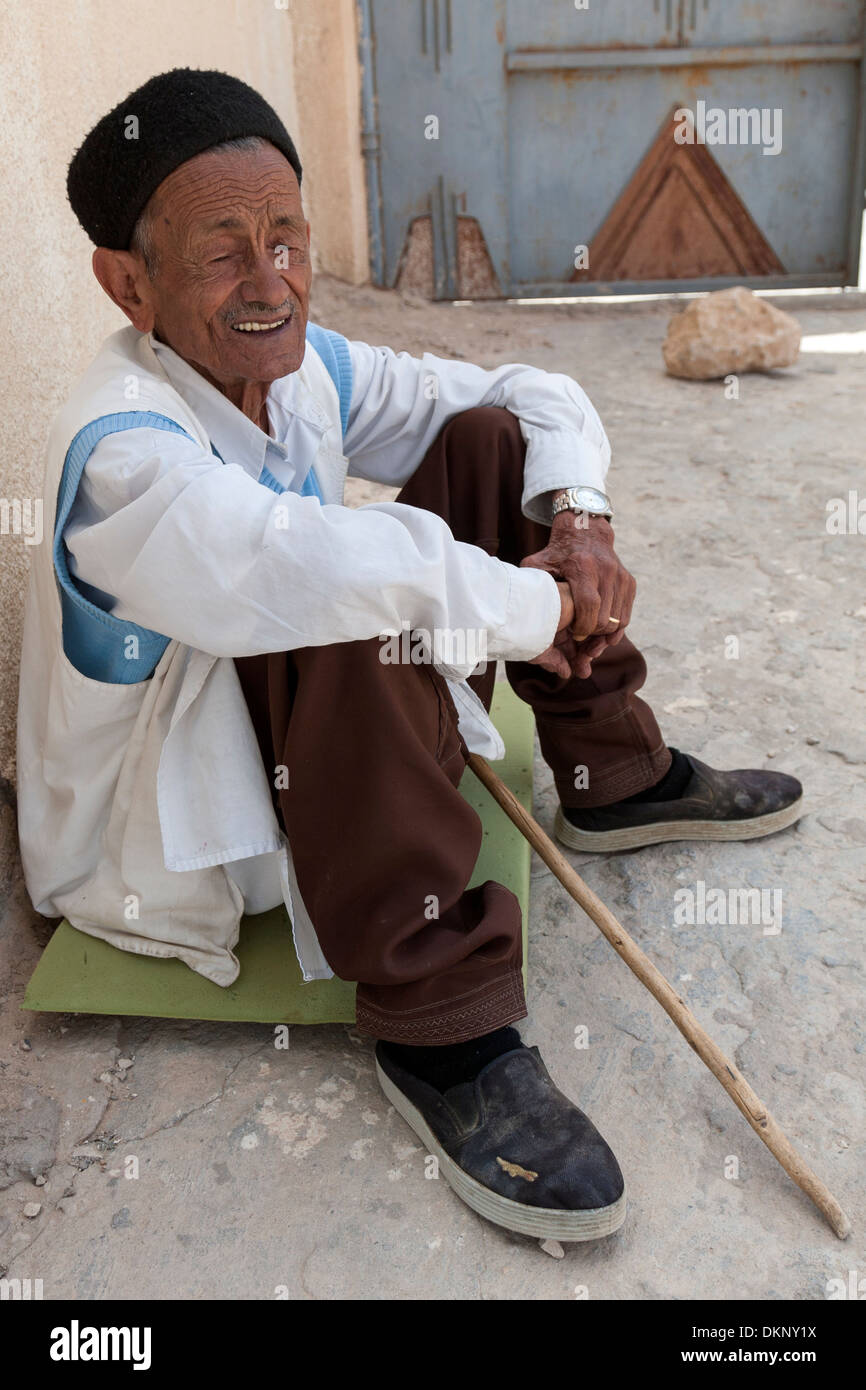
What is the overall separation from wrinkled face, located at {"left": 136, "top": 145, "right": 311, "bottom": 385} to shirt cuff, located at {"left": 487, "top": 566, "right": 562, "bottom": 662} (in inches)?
17.7

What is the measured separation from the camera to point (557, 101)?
588 centimetres

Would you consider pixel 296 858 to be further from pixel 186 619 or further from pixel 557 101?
pixel 557 101

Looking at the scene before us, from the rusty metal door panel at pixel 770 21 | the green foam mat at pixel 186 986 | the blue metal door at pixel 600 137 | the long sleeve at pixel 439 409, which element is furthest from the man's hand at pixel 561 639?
the rusty metal door panel at pixel 770 21

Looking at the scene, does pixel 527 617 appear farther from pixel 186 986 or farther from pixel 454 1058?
pixel 186 986

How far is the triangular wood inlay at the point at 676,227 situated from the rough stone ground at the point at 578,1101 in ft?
12.9

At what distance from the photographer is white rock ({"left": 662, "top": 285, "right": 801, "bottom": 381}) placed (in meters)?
4.95

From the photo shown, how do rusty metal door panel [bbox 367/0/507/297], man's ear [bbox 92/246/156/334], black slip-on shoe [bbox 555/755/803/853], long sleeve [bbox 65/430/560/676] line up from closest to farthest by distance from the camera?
long sleeve [bbox 65/430/560/676], man's ear [bbox 92/246/156/334], black slip-on shoe [bbox 555/755/803/853], rusty metal door panel [bbox 367/0/507/297]

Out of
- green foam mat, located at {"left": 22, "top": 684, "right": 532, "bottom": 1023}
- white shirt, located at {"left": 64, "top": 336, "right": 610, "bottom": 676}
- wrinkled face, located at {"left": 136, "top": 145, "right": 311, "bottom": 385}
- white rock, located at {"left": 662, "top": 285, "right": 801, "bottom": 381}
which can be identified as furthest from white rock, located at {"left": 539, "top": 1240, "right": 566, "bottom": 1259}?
white rock, located at {"left": 662, "top": 285, "right": 801, "bottom": 381}

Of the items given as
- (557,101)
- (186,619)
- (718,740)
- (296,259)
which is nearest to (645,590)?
(718,740)

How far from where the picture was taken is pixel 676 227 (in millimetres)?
6090

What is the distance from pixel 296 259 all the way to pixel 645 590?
5.78 ft

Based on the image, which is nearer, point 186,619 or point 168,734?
point 186,619

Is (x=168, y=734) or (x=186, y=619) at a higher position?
(x=186, y=619)

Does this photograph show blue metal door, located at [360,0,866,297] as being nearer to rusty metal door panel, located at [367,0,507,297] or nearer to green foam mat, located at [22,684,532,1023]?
rusty metal door panel, located at [367,0,507,297]
